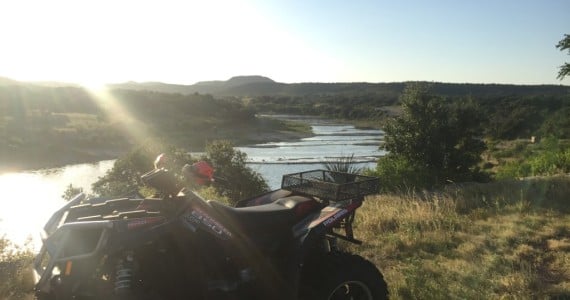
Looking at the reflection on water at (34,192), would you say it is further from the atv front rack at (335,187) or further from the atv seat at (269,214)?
the atv seat at (269,214)

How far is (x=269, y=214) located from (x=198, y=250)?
0.69 m

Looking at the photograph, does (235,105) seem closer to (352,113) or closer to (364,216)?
(352,113)

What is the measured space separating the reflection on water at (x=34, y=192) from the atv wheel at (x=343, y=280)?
10.8 meters

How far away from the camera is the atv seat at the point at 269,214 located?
4145 mm

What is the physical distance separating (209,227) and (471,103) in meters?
24.8

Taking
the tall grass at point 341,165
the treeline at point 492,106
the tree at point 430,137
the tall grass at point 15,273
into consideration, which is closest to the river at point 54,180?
the tall grass at point 15,273

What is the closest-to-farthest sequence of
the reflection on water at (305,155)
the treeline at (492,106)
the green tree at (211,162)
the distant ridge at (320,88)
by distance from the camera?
the green tree at (211,162), the reflection on water at (305,155), the treeline at (492,106), the distant ridge at (320,88)

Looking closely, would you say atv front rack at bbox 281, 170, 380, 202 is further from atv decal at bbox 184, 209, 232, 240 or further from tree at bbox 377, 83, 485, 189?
tree at bbox 377, 83, 485, 189

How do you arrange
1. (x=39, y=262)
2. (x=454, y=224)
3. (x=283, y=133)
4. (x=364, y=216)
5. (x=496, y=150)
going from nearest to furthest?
(x=39, y=262)
(x=454, y=224)
(x=364, y=216)
(x=496, y=150)
(x=283, y=133)

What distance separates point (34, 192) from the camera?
94.9 ft

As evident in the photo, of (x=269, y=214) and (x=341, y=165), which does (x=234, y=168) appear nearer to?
(x=341, y=165)

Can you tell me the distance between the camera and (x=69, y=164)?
45.5 meters

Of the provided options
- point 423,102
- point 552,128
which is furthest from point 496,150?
point 423,102

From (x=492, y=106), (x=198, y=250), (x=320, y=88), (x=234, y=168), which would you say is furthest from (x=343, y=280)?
(x=320, y=88)
